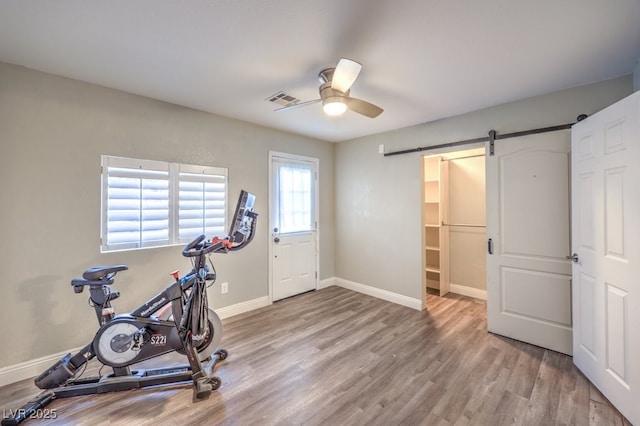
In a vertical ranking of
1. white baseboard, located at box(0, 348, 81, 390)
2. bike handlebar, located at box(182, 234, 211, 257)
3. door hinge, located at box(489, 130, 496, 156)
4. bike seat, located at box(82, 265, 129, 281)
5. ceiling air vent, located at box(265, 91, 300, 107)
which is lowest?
white baseboard, located at box(0, 348, 81, 390)

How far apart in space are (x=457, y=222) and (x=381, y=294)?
5.62ft

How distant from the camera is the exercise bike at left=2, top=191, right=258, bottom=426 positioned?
195 cm

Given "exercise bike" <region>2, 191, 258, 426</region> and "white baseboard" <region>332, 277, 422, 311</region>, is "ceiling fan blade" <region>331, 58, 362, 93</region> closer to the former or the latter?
"exercise bike" <region>2, 191, 258, 426</region>

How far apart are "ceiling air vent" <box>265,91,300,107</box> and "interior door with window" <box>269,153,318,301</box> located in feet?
3.51

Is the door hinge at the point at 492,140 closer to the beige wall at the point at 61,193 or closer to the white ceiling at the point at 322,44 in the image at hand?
the white ceiling at the point at 322,44

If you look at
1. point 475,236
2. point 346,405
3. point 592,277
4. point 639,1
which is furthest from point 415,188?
point 346,405

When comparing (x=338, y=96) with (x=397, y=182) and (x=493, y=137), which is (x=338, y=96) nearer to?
(x=493, y=137)

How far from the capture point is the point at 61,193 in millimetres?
2342

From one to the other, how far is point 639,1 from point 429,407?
2.75 m

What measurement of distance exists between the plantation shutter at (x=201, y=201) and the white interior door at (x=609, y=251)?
3573 mm

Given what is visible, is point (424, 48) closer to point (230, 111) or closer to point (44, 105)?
point (230, 111)

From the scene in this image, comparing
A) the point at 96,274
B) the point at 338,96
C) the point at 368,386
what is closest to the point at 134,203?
the point at 96,274

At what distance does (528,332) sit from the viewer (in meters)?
2.73

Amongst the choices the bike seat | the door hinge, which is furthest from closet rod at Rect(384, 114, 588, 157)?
the bike seat
